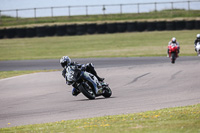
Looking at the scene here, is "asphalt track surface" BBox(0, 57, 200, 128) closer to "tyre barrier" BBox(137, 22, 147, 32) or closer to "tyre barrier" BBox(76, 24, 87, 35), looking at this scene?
"tyre barrier" BBox(137, 22, 147, 32)

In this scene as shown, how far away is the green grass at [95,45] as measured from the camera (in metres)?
34.0

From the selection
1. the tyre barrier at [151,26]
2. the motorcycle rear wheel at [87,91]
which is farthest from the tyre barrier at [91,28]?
the motorcycle rear wheel at [87,91]

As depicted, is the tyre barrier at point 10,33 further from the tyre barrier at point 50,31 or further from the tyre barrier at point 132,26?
the tyre barrier at point 132,26

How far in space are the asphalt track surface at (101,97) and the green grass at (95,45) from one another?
14328mm

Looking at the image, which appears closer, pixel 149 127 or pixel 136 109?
pixel 149 127

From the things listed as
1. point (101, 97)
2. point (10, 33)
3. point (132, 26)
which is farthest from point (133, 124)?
point (10, 33)

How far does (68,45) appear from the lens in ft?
130

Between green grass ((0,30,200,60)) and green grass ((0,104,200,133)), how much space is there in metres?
23.9

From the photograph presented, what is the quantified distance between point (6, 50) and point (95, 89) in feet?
91.4

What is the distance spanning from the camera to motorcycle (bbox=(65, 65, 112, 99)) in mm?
11492

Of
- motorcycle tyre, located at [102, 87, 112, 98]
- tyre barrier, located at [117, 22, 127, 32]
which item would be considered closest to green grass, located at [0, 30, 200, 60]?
tyre barrier, located at [117, 22, 127, 32]

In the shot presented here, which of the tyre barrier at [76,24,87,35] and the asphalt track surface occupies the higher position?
the tyre barrier at [76,24,87,35]

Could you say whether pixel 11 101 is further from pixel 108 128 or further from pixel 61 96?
pixel 108 128

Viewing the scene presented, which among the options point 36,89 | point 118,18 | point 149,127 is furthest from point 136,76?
point 118,18
